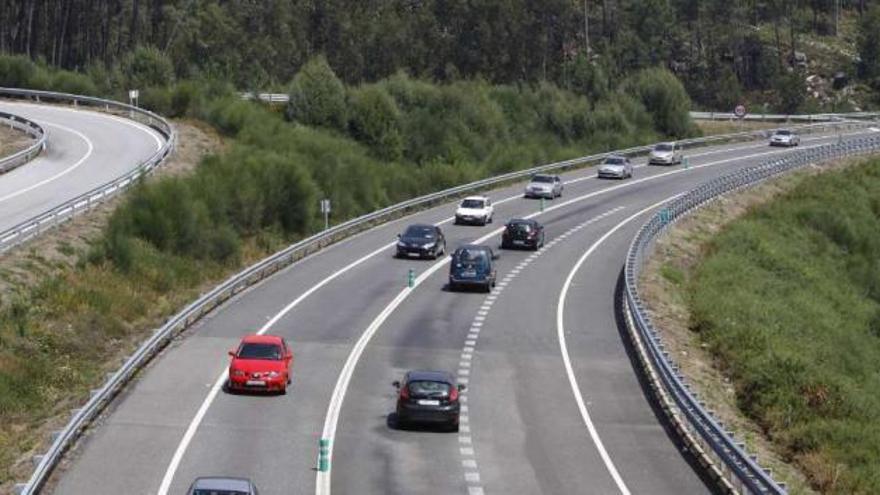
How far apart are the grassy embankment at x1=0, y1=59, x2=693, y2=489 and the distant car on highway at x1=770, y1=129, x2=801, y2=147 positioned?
9.88 metres

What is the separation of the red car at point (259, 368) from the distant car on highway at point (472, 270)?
15624mm

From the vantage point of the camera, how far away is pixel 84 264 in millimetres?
47500

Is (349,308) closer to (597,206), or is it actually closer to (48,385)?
(48,385)

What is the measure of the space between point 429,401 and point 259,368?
17.4 ft

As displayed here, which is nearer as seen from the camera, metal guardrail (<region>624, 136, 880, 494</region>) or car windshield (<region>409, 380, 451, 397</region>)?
metal guardrail (<region>624, 136, 880, 494</region>)

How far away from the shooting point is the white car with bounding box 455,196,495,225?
68.2 meters

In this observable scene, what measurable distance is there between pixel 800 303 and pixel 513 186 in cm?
3244

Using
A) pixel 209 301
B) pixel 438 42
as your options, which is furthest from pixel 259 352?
pixel 438 42

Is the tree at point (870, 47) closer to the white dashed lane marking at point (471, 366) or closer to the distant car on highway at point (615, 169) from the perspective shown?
the distant car on highway at point (615, 169)

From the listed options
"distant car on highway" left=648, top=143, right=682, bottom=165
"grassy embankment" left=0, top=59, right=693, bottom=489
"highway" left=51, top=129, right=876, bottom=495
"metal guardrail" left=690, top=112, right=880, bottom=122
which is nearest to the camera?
"highway" left=51, top=129, right=876, bottom=495

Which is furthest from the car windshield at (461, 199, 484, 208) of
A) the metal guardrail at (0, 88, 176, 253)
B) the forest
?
the forest

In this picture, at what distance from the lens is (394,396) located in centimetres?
3588

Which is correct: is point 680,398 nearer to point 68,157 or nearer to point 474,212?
point 474,212

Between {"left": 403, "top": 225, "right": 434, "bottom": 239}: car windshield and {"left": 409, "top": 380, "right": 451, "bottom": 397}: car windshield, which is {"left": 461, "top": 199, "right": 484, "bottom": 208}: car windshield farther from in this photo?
{"left": 409, "top": 380, "right": 451, "bottom": 397}: car windshield
